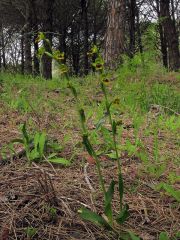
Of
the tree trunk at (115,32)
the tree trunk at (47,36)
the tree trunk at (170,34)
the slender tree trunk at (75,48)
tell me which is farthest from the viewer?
the slender tree trunk at (75,48)

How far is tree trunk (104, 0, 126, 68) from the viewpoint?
22.4 feet

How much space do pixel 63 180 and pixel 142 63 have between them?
2.75m

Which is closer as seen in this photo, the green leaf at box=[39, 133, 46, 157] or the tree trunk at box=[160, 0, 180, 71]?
the green leaf at box=[39, 133, 46, 157]

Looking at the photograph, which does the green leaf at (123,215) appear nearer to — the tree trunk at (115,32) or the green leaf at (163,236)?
the green leaf at (163,236)

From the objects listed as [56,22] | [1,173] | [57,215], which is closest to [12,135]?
[1,173]

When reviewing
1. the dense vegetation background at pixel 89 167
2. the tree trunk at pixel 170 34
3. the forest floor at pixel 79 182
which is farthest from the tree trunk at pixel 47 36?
the forest floor at pixel 79 182

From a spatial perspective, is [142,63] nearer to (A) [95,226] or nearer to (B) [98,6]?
(A) [95,226]

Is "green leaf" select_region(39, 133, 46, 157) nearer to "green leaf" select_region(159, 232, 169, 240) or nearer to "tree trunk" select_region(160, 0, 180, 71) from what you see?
"green leaf" select_region(159, 232, 169, 240)

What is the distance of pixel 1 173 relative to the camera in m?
1.86

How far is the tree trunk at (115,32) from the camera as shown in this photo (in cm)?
681

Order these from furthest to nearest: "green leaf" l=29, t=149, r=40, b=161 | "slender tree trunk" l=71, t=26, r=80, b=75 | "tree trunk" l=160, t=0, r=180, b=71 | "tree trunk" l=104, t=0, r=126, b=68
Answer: "slender tree trunk" l=71, t=26, r=80, b=75 → "tree trunk" l=160, t=0, r=180, b=71 → "tree trunk" l=104, t=0, r=126, b=68 → "green leaf" l=29, t=149, r=40, b=161

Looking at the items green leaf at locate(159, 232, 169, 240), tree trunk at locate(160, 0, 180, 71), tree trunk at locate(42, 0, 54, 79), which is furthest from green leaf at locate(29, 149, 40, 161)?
tree trunk at locate(160, 0, 180, 71)

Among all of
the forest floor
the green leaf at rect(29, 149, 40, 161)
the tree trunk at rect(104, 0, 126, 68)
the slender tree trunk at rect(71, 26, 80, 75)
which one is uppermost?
the slender tree trunk at rect(71, 26, 80, 75)

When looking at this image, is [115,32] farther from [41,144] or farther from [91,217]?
[91,217]
